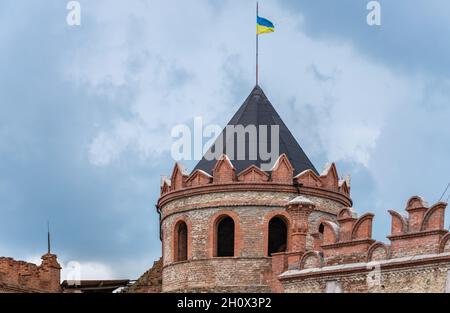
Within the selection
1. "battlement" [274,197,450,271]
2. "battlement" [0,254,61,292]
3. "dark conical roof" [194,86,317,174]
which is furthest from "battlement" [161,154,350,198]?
"battlement" [0,254,61,292]

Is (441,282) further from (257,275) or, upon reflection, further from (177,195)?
(177,195)

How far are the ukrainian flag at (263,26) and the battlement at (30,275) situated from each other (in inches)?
551

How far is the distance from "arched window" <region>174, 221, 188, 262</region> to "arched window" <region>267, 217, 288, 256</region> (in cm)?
346

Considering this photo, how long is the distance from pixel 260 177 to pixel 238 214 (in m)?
1.63

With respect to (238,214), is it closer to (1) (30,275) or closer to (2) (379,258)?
(2) (379,258)

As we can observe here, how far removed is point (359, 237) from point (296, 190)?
7.57m

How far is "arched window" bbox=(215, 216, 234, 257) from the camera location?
46625 millimetres

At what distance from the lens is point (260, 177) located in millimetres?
46656

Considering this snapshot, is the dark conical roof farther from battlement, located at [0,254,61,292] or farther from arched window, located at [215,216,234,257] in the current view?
battlement, located at [0,254,61,292]

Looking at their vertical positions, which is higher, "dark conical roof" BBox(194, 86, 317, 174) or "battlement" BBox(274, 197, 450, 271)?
"dark conical roof" BBox(194, 86, 317, 174)

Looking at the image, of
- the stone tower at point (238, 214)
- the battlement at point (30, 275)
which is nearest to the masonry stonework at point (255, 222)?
the stone tower at point (238, 214)

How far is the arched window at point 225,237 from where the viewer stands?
46.6 m

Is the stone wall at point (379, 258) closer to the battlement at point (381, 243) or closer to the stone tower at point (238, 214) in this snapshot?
the battlement at point (381, 243)
